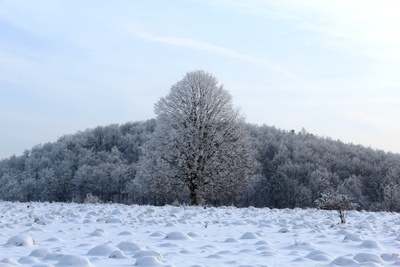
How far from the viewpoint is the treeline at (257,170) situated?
6756cm

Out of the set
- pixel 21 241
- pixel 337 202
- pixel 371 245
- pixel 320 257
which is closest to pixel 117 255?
pixel 21 241

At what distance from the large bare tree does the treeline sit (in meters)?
31.1

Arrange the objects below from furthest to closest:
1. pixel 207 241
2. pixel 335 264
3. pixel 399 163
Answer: pixel 399 163
pixel 207 241
pixel 335 264

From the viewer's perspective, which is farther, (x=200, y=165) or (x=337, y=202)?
(x=200, y=165)

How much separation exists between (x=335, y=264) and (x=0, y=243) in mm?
Answer: 5205

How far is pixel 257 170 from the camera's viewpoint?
72000 millimetres

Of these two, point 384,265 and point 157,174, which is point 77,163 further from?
point 384,265

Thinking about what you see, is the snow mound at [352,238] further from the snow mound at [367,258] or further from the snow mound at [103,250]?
the snow mound at [103,250]

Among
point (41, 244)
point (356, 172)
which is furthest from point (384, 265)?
point (356, 172)

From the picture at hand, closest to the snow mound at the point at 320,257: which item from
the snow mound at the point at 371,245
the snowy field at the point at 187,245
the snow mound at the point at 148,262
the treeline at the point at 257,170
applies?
the snowy field at the point at 187,245

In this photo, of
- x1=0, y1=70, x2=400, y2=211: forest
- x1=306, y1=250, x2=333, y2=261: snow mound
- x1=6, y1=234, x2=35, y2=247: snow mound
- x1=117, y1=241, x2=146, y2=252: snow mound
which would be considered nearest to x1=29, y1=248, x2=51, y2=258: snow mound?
x1=117, y1=241, x2=146, y2=252: snow mound

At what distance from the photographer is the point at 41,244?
7.39 m

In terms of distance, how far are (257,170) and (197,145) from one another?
143 ft

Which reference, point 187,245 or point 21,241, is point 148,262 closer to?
point 187,245
